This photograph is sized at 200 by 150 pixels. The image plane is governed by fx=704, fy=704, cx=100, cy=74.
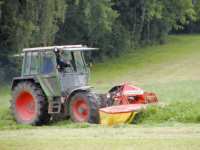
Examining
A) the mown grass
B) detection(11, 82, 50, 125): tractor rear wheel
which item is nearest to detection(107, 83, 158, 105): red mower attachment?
the mown grass

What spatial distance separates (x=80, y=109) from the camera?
20.8 metres

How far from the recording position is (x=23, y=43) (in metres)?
38.3

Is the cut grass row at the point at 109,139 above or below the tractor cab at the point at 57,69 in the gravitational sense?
below

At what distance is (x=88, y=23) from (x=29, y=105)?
2913cm

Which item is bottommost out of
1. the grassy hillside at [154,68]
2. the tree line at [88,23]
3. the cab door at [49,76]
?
the grassy hillside at [154,68]

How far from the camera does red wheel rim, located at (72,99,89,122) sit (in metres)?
20.6

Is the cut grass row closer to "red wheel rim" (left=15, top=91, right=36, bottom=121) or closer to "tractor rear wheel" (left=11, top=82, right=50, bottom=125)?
"tractor rear wheel" (left=11, top=82, right=50, bottom=125)

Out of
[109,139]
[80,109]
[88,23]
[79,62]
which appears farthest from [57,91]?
[88,23]

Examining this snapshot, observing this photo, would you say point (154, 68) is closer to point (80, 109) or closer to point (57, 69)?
point (57, 69)

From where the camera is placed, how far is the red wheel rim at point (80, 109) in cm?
2061

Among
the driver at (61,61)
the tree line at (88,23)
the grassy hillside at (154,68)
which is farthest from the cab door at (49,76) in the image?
the tree line at (88,23)

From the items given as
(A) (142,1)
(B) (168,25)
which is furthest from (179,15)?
(A) (142,1)

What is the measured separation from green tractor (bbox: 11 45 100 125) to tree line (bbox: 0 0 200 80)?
15261mm

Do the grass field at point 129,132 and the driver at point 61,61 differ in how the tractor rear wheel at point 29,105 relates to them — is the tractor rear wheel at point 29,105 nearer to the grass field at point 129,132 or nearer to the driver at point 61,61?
the grass field at point 129,132
